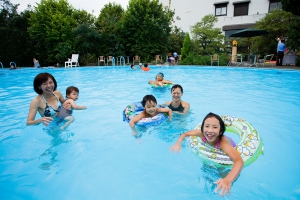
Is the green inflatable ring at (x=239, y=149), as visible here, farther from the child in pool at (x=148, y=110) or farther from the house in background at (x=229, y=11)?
the house in background at (x=229, y=11)

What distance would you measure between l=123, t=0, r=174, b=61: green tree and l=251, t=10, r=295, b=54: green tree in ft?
30.4

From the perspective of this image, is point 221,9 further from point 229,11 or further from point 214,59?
point 214,59

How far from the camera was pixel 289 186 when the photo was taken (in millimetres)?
2490

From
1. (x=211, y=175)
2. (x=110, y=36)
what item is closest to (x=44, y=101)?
(x=211, y=175)

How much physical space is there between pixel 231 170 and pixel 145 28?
2029cm

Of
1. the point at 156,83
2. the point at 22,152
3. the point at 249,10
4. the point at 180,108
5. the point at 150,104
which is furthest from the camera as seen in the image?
the point at 249,10

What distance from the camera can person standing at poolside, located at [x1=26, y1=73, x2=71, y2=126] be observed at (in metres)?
3.02

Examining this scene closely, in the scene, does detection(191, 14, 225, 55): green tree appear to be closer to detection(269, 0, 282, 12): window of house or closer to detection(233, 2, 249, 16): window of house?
detection(233, 2, 249, 16): window of house

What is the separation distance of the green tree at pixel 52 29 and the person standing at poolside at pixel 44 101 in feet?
59.8

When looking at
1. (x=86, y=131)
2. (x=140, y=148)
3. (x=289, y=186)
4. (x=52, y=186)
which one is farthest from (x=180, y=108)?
(x=52, y=186)

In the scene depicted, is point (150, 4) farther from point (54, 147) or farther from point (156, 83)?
point (54, 147)

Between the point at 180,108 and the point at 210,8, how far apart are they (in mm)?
25371

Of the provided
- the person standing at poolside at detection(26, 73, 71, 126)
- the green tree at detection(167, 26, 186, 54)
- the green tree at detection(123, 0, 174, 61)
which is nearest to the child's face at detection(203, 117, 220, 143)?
the person standing at poolside at detection(26, 73, 71, 126)

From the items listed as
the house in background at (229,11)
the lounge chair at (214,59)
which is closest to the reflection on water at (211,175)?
the lounge chair at (214,59)
